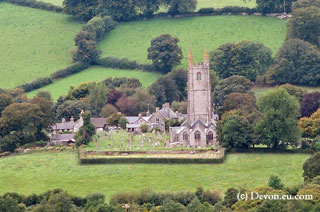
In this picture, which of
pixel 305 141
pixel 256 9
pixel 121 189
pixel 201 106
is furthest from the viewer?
pixel 256 9

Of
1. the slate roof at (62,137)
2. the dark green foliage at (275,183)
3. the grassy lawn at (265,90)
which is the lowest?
the slate roof at (62,137)

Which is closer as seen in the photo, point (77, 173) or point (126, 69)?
point (77, 173)

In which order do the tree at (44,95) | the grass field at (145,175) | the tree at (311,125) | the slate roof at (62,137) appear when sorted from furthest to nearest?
1. the tree at (44,95)
2. the slate roof at (62,137)
3. the tree at (311,125)
4. the grass field at (145,175)

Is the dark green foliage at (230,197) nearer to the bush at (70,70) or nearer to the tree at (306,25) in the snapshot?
the tree at (306,25)

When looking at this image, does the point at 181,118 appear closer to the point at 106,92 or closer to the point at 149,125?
the point at 149,125

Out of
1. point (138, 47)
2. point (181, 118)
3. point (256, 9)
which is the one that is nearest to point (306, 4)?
point (256, 9)

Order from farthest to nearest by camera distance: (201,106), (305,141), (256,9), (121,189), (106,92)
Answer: (256,9) < (106,92) < (201,106) < (305,141) < (121,189)

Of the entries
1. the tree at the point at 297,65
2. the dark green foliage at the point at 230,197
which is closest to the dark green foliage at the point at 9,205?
the dark green foliage at the point at 230,197
